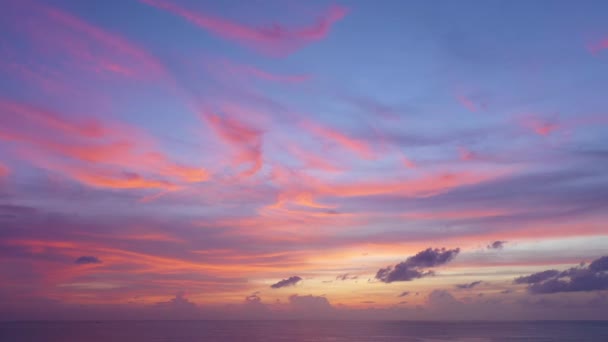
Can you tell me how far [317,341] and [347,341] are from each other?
12007 mm

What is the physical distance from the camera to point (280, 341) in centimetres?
19788

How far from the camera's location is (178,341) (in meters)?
195

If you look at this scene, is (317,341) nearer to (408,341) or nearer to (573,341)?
(408,341)

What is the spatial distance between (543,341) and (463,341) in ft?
108

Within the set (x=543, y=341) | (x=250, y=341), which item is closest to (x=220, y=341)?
(x=250, y=341)

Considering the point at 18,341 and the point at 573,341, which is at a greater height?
the point at 18,341

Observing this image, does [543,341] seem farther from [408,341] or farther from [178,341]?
[178,341]

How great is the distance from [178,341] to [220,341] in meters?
16.2

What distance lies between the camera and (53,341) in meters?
195

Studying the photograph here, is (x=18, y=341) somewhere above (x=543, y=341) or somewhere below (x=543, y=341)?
above

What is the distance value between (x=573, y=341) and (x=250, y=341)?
127392 mm

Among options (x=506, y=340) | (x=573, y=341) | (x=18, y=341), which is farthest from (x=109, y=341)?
(x=573, y=341)

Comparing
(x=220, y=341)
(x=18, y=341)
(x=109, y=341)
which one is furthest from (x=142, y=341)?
(x=18, y=341)

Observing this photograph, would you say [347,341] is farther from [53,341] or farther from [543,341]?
[53,341]
